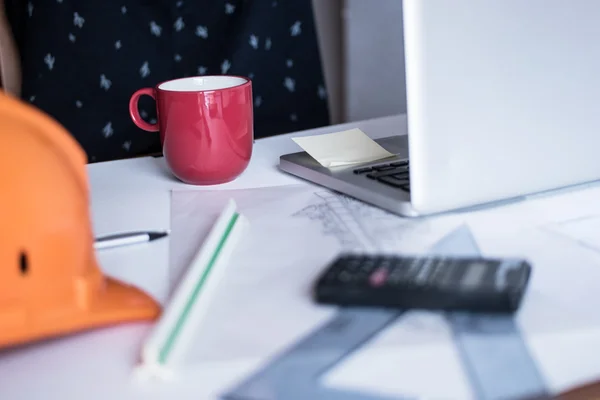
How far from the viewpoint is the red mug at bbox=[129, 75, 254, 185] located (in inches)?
27.0

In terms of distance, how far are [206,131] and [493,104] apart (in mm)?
285

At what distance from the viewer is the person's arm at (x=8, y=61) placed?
119cm

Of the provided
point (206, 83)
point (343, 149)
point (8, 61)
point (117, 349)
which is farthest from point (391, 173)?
point (8, 61)

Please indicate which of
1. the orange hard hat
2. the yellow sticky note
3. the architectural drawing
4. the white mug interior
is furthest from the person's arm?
the orange hard hat

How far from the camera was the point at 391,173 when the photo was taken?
68cm

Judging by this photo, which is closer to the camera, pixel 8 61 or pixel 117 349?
pixel 117 349

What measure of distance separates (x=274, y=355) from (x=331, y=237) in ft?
0.62

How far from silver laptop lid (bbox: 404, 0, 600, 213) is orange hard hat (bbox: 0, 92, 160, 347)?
0.90 feet

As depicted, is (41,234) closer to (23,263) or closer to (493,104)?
(23,263)

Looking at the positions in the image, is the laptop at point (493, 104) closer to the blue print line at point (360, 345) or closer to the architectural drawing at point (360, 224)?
the architectural drawing at point (360, 224)

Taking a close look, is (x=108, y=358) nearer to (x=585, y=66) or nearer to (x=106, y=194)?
(x=106, y=194)

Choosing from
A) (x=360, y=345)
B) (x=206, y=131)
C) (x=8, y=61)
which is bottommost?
(x=360, y=345)

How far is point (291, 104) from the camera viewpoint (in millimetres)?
1373

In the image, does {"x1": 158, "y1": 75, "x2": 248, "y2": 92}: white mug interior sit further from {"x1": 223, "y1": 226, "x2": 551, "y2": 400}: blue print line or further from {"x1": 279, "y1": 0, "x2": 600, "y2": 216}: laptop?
{"x1": 223, "y1": 226, "x2": 551, "y2": 400}: blue print line
